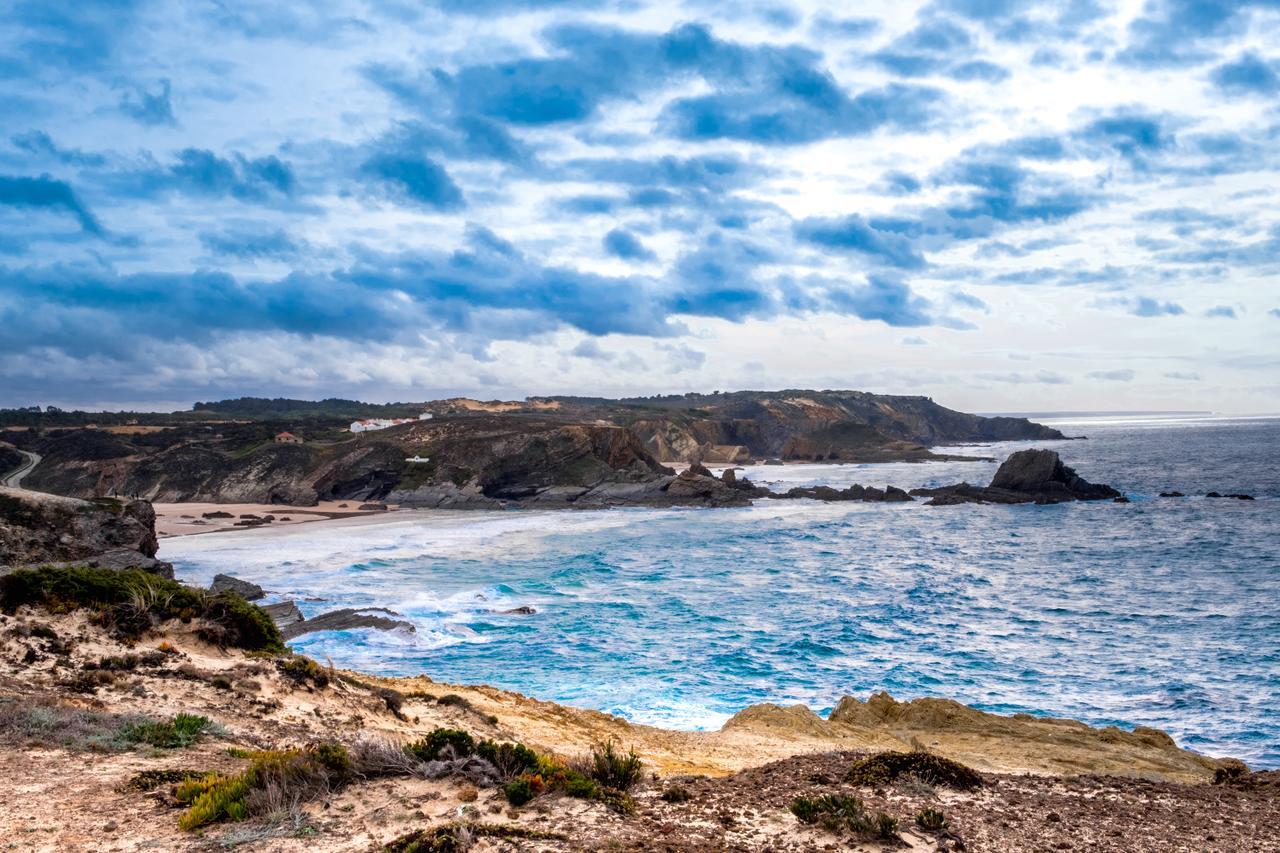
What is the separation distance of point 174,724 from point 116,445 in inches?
3105

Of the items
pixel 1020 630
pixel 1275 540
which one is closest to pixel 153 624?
pixel 1020 630

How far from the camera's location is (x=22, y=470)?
69.6 metres

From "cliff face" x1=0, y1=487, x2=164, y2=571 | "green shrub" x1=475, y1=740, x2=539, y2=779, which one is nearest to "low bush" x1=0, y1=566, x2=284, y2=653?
"green shrub" x1=475, y1=740, x2=539, y2=779

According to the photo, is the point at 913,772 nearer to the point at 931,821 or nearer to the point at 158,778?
the point at 931,821

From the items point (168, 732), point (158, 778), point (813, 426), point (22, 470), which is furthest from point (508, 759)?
point (813, 426)

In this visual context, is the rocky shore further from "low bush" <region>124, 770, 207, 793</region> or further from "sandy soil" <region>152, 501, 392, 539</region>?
"sandy soil" <region>152, 501, 392, 539</region>

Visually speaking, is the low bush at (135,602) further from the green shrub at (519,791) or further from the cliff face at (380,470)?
the cliff face at (380,470)

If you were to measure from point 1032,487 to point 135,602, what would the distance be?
6699 cm

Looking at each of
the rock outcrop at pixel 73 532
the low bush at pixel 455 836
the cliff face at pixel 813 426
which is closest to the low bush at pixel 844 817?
the low bush at pixel 455 836

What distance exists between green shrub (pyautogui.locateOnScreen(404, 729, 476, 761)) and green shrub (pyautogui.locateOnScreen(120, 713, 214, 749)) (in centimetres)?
283

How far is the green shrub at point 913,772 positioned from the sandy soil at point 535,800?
18 cm

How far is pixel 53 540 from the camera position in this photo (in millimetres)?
23953

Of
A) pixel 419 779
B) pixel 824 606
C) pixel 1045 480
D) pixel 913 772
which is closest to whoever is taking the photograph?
pixel 419 779

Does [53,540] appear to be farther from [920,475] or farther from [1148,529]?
[920,475]
